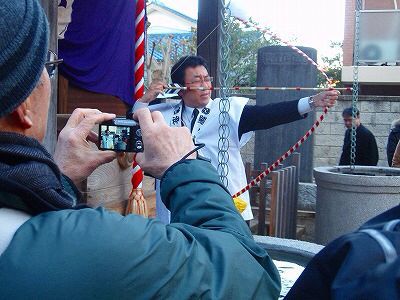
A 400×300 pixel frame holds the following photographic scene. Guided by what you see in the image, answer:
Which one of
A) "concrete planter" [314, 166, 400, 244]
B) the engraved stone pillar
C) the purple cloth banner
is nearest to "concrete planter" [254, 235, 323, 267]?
"concrete planter" [314, 166, 400, 244]

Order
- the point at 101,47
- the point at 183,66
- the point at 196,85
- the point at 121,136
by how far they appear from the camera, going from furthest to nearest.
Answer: the point at 101,47, the point at 183,66, the point at 196,85, the point at 121,136

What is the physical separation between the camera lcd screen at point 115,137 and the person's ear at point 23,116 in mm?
424

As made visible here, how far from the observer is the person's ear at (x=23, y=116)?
110cm

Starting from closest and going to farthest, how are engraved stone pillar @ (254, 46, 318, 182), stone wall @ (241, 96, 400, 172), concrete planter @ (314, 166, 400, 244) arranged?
concrete planter @ (314, 166, 400, 244) → engraved stone pillar @ (254, 46, 318, 182) → stone wall @ (241, 96, 400, 172)

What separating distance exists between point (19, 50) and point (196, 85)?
10.1 feet

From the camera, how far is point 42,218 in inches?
40.6

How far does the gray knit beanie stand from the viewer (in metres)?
1.00

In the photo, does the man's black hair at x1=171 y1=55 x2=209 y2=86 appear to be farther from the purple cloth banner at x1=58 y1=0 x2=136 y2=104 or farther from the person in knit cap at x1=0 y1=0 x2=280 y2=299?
the person in knit cap at x1=0 y1=0 x2=280 y2=299

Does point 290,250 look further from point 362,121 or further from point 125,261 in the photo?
point 362,121

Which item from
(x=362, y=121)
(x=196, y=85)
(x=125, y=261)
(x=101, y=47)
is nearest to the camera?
(x=125, y=261)

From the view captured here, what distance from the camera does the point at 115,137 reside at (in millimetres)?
1572

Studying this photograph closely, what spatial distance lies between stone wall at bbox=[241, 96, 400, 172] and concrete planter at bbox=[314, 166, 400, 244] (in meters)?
6.07

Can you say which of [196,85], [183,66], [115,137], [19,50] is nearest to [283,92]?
[183,66]

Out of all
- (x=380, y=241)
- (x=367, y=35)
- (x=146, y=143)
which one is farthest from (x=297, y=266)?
(x=367, y=35)
